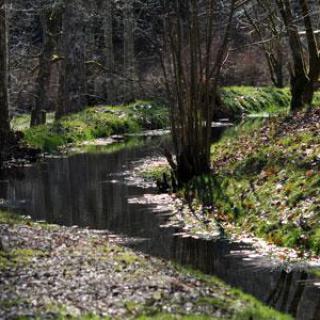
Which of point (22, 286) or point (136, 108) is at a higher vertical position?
point (136, 108)

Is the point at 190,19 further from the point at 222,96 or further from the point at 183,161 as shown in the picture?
the point at 222,96

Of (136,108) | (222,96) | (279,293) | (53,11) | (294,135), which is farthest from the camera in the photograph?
(222,96)

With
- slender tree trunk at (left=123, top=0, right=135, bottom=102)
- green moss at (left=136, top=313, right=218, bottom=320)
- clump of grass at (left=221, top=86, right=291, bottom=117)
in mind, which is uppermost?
slender tree trunk at (left=123, top=0, right=135, bottom=102)

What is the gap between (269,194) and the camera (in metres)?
15.0

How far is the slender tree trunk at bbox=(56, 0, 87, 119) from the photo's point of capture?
112 feet

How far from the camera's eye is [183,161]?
18594 mm

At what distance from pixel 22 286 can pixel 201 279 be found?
2.96 metres

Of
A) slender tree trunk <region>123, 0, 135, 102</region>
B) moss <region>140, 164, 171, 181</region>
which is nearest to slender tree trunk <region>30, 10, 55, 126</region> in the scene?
slender tree trunk <region>123, 0, 135, 102</region>

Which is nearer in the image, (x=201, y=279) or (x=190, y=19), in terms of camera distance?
(x=201, y=279)

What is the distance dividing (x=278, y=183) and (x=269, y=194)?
47 centimetres

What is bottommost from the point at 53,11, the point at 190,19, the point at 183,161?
the point at 183,161

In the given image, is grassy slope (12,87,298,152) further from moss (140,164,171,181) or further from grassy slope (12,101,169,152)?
moss (140,164,171,181)

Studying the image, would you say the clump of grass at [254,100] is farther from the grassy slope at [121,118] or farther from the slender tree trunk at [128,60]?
the slender tree trunk at [128,60]

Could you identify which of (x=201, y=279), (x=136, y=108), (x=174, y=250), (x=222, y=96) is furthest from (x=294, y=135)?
(x=222, y=96)
